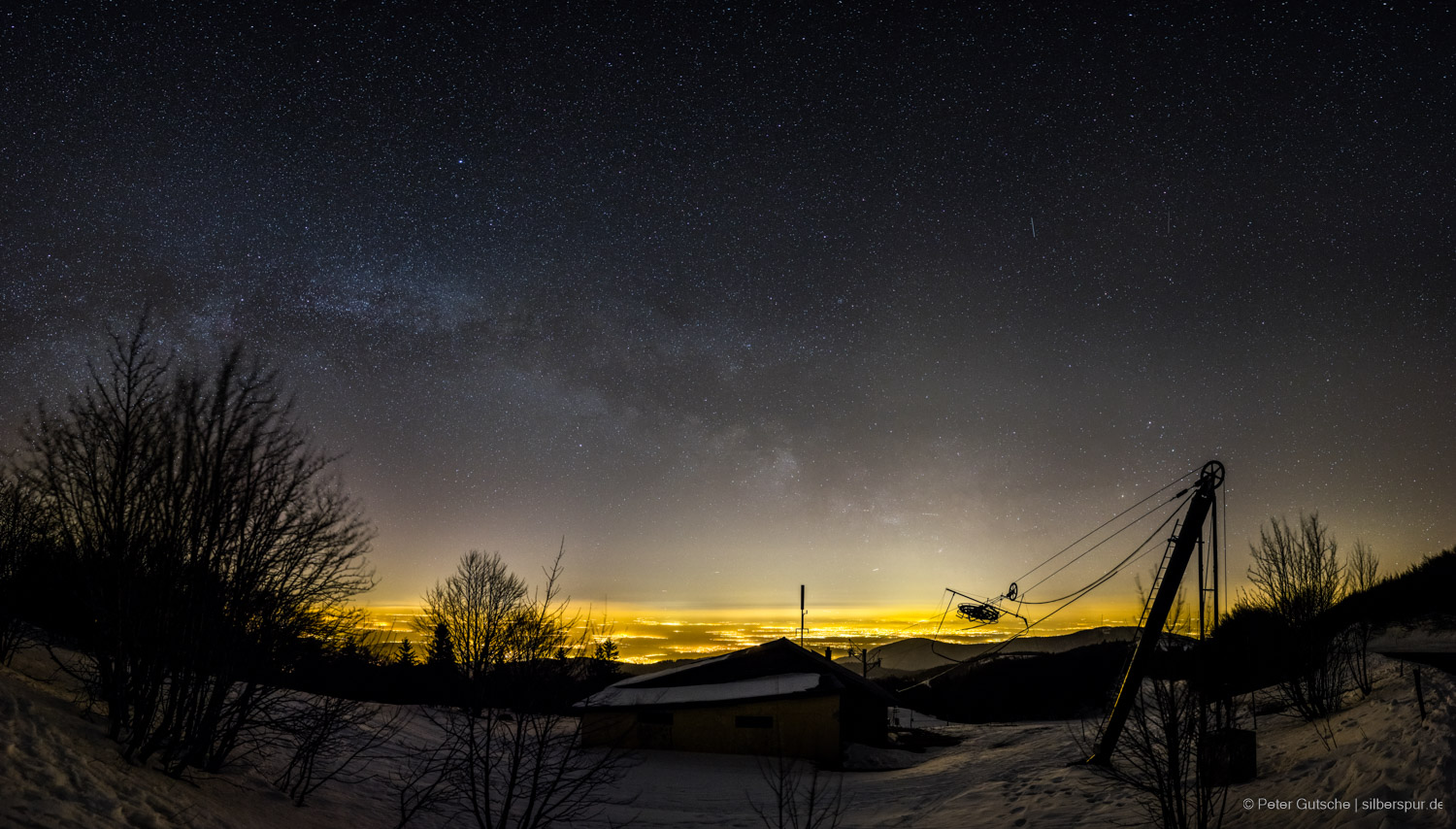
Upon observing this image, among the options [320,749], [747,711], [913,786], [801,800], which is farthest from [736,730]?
[320,749]

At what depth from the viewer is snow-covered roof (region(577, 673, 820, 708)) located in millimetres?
27016

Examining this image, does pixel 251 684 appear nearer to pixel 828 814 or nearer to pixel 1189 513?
pixel 828 814

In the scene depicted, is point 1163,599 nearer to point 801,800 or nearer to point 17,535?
point 801,800

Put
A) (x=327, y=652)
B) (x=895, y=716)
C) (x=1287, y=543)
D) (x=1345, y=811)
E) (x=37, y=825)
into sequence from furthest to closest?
(x=895, y=716), (x=1287, y=543), (x=327, y=652), (x=1345, y=811), (x=37, y=825)

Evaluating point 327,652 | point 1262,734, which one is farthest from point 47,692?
point 1262,734

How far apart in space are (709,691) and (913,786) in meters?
9.83

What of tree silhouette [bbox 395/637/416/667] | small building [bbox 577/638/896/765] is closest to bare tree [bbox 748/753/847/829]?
small building [bbox 577/638/896/765]

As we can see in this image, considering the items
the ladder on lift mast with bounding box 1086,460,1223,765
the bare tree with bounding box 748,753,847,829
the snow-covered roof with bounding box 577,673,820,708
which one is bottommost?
the bare tree with bounding box 748,753,847,829

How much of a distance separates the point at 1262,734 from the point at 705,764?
53.2ft

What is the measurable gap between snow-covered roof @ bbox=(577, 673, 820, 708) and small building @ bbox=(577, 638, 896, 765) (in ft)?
0.13

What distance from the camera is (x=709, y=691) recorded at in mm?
28625

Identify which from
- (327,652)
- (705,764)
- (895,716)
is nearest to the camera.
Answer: (327,652)

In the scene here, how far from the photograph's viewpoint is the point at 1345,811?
1034cm

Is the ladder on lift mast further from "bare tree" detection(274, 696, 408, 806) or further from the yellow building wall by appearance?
"bare tree" detection(274, 696, 408, 806)
